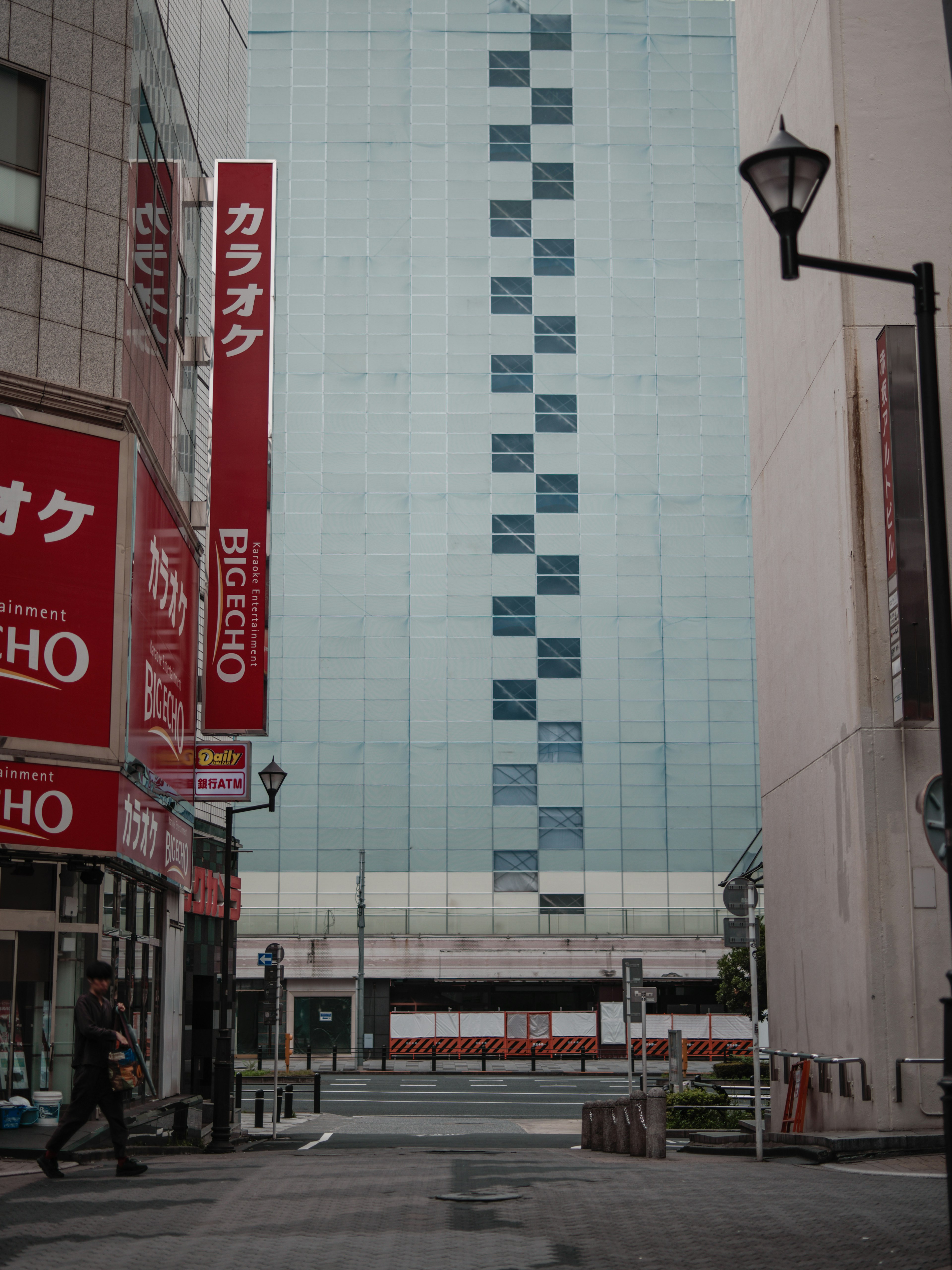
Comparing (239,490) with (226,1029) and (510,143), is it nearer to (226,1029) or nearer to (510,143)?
(226,1029)

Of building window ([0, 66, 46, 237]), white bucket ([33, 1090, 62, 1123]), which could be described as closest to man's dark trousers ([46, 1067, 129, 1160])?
white bucket ([33, 1090, 62, 1123])

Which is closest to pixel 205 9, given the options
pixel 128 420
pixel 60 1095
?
pixel 128 420

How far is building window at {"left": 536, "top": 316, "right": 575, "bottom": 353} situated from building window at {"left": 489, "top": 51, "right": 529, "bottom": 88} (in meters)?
13.2

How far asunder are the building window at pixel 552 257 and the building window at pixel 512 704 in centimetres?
2165

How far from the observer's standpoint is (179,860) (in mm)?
23797

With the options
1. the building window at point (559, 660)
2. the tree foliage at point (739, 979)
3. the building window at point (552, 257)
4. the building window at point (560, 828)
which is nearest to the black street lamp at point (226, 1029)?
the tree foliage at point (739, 979)

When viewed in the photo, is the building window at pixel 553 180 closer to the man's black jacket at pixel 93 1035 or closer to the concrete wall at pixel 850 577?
the concrete wall at pixel 850 577

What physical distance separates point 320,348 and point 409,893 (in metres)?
27.0

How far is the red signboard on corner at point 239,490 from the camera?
23.8 meters

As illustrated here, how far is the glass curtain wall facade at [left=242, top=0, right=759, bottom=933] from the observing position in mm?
67938

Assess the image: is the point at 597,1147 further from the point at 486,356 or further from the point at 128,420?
the point at 486,356

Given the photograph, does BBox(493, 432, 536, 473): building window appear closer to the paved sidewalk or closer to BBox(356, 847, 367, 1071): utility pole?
BBox(356, 847, 367, 1071): utility pole

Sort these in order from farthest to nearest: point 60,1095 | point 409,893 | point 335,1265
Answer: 1. point 409,893
2. point 60,1095
3. point 335,1265

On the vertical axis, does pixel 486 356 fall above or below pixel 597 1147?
above
